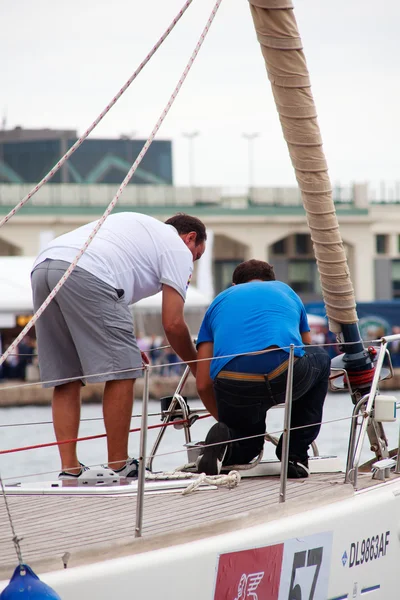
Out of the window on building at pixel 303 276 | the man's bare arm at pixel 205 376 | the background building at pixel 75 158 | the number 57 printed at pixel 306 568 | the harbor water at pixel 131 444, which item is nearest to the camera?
the number 57 printed at pixel 306 568

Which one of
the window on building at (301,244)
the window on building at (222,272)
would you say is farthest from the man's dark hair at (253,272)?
the window on building at (301,244)

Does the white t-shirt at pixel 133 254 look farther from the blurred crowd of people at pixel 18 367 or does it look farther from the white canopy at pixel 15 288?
the blurred crowd of people at pixel 18 367

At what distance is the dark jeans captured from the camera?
4.66 m

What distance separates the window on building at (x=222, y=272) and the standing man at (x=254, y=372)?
4784cm

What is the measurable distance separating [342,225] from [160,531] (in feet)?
158

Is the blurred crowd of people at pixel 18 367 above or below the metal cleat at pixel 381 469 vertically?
below

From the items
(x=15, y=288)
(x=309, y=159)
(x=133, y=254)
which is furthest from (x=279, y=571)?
(x=15, y=288)

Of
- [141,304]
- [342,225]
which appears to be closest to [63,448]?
[141,304]

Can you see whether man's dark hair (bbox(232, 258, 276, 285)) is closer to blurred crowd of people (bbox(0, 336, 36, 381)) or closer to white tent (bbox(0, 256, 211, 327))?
white tent (bbox(0, 256, 211, 327))

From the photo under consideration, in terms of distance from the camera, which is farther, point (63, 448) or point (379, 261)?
point (379, 261)

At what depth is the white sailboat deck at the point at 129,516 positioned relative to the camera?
3.38 m

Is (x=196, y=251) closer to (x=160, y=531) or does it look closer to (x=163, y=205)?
(x=160, y=531)

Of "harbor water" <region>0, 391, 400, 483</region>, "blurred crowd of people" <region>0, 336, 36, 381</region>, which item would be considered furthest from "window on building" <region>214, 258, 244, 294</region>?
"harbor water" <region>0, 391, 400, 483</region>

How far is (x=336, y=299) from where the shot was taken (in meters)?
5.62
